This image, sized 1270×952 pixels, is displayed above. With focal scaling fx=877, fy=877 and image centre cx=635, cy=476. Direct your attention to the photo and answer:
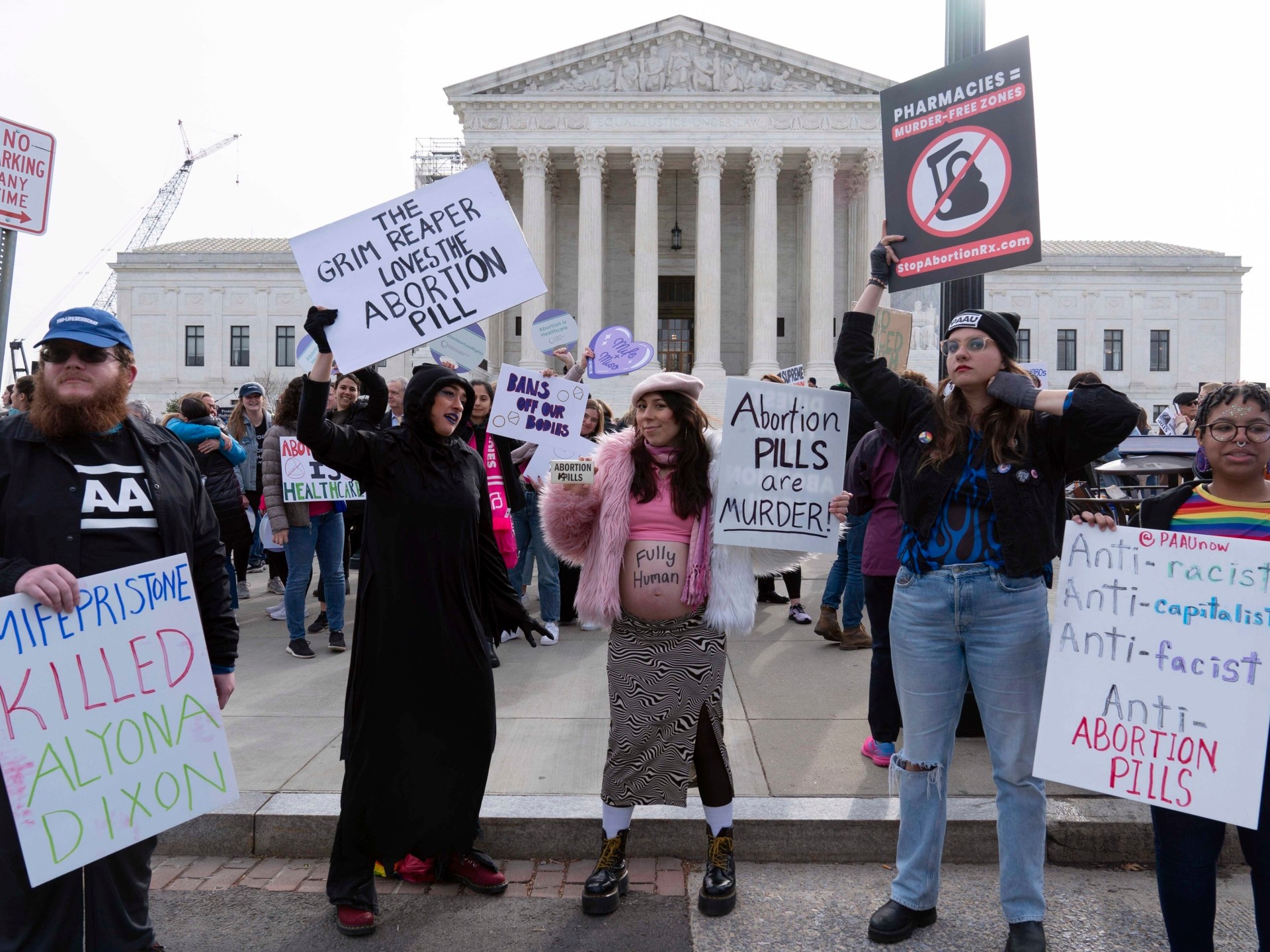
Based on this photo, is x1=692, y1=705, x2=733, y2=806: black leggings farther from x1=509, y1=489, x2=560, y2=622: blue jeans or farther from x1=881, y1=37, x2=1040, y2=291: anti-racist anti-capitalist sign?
x1=509, y1=489, x2=560, y2=622: blue jeans

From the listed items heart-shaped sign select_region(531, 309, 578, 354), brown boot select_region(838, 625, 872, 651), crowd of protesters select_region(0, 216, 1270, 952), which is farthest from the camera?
heart-shaped sign select_region(531, 309, 578, 354)

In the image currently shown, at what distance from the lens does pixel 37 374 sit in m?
2.56

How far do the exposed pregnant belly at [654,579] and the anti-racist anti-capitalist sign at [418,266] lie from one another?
1.13m

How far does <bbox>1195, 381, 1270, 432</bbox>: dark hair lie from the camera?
2.59m

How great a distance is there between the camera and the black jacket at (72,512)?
2438 millimetres

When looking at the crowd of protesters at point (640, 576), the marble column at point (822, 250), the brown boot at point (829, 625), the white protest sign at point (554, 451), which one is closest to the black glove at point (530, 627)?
the crowd of protesters at point (640, 576)

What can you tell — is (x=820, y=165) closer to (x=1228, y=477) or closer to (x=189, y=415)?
(x=189, y=415)

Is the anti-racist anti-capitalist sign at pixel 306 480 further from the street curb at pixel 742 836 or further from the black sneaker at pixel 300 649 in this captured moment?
the street curb at pixel 742 836

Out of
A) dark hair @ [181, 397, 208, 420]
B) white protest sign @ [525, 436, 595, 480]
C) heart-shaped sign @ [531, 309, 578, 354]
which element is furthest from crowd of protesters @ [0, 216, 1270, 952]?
heart-shaped sign @ [531, 309, 578, 354]

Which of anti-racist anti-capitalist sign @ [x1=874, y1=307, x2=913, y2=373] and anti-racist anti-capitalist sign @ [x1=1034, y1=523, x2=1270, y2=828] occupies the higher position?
anti-racist anti-capitalist sign @ [x1=874, y1=307, x2=913, y2=373]

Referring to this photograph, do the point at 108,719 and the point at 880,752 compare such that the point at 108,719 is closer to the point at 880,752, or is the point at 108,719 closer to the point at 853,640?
the point at 880,752

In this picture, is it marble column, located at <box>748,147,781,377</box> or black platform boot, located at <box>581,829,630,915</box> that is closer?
black platform boot, located at <box>581,829,630,915</box>

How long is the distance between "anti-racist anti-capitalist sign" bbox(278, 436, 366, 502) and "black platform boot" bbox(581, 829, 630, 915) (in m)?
4.00

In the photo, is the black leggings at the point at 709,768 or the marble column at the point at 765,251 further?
the marble column at the point at 765,251
